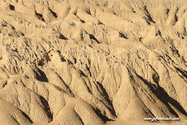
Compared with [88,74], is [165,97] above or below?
below

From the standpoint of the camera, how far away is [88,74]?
59.4m

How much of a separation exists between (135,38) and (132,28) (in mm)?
5423

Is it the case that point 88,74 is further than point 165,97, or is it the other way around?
point 88,74

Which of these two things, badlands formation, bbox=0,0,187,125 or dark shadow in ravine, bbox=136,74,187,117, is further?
dark shadow in ravine, bbox=136,74,187,117

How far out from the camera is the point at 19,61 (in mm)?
56344

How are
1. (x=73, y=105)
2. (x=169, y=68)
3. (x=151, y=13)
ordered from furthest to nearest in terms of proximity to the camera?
(x=151, y=13) < (x=169, y=68) < (x=73, y=105)

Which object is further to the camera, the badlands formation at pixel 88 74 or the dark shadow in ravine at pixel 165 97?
the dark shadow in ravine at pixel 165 97

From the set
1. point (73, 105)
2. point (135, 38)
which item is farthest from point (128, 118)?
point (135, 38)

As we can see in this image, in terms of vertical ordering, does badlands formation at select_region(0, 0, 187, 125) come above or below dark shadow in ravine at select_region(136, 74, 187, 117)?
above

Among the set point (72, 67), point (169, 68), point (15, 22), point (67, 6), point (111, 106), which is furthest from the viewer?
point (67, 6)

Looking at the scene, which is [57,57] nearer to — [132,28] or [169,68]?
[169,68]

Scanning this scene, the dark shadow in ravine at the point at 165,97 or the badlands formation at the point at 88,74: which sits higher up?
the badlands formation at the point at 88,74

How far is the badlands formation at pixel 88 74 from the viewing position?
4866 cm

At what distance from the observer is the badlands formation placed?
160 ft
